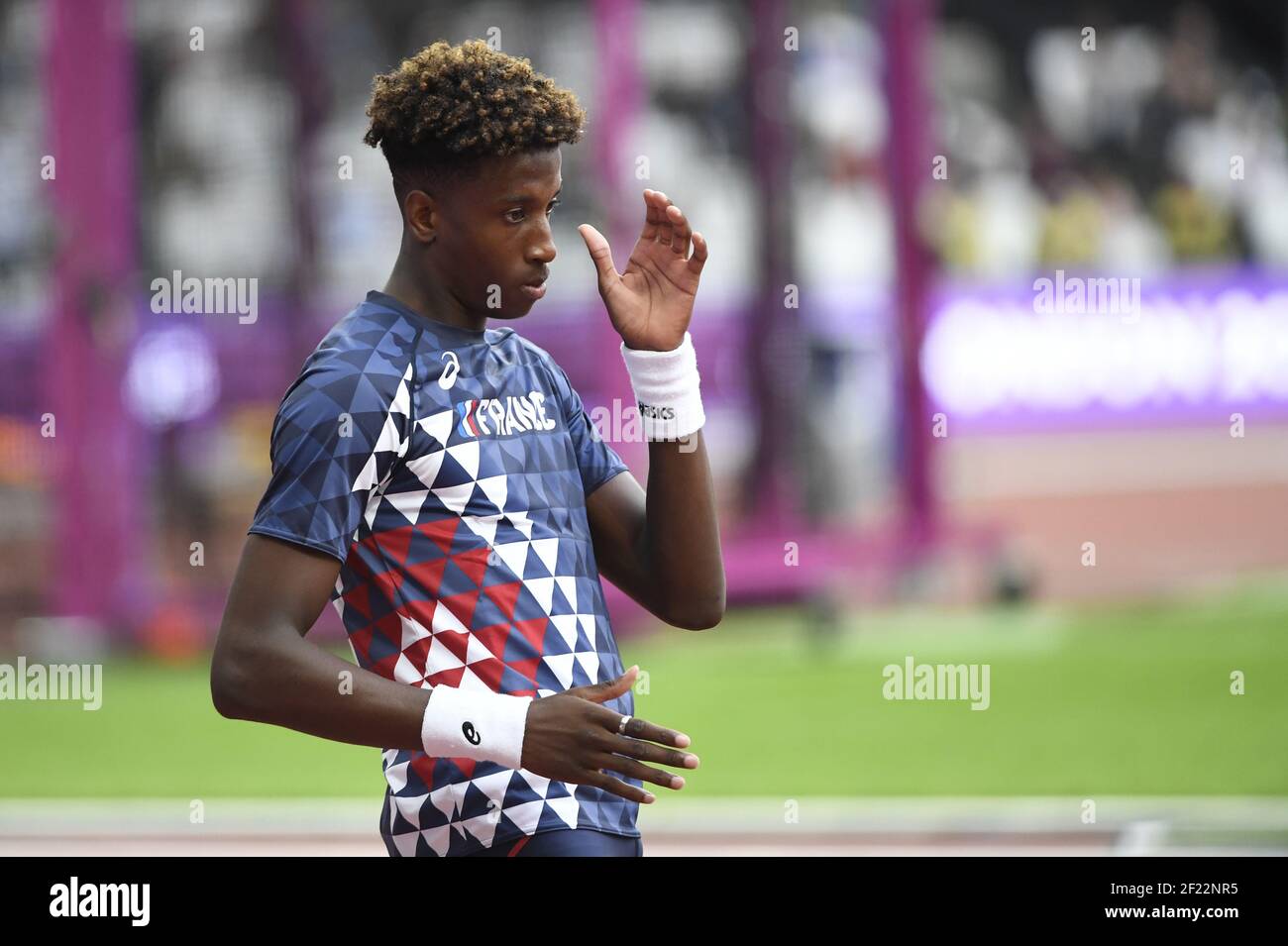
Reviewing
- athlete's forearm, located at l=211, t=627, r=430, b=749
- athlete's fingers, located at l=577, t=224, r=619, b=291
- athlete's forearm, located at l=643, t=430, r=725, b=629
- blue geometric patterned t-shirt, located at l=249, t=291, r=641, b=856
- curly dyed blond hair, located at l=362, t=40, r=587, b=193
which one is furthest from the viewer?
athlete's forearm, located at l=643, t=430, r=725, b=629

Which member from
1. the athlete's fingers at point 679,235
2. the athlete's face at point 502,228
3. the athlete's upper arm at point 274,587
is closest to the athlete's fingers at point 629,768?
the athlete's upper arm at point 274,587

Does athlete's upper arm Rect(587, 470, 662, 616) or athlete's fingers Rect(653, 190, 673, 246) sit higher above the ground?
athlete's fingers Rect(653, 190, 673, 246)

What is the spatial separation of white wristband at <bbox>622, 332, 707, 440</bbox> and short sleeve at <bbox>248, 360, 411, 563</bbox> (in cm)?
45

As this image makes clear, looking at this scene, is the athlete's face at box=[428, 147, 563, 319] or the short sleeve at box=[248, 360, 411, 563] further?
the athlete's face at box=[428, 147, 563, 319]

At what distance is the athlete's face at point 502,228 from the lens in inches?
98.2

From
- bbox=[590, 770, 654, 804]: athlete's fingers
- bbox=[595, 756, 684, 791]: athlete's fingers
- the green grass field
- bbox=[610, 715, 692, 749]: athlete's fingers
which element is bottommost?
the green grass field

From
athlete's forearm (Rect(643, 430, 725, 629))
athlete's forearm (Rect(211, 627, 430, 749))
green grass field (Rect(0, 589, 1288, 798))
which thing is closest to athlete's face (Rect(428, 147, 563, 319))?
athlete's forearm (Rect(643, 430, 725, 629))

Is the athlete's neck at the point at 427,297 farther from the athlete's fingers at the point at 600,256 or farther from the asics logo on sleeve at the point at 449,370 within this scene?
the athlete's fingers at the point at 600,256

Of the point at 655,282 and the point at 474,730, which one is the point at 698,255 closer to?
the point at 655,282

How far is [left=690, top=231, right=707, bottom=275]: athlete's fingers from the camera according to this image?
2580 mm

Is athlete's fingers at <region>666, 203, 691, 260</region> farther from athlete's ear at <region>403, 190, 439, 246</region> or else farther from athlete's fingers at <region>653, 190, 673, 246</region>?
athlete's ear at <region>403, 190, 439, 246</region>

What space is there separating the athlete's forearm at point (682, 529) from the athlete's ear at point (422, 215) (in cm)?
49
